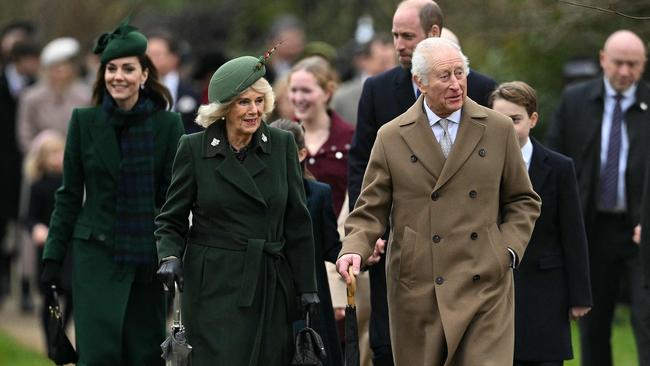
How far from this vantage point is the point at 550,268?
9016mm

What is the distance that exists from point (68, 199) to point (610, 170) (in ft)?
11.9

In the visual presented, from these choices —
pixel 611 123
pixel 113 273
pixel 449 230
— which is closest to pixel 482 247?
pixel 449 230

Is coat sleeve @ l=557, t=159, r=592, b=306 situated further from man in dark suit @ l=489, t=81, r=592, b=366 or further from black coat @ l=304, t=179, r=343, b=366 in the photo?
black coat @ l=304, t=179, r=343, b=366

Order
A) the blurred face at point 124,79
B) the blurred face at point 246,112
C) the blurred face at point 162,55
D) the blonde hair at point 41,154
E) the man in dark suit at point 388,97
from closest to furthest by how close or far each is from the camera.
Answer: the blurred face at point 246,112, the man in dark suit at point 388,97, the blurred face at point 124,79, the blurred face at point 162,55, the blonde hair at point 41,154

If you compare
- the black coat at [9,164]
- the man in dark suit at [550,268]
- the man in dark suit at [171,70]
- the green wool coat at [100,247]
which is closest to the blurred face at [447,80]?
the man in dark suit at [550,268]

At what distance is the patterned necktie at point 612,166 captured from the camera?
1086 cm

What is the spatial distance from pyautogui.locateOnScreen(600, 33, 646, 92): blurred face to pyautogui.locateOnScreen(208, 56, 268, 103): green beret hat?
3.37 m

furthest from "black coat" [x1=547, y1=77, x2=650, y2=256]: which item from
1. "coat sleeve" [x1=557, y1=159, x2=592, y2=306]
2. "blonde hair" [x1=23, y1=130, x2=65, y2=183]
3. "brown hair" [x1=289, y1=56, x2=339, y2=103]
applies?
"blonde hair" [x1=23, y1=130, x2=65, y2=183]

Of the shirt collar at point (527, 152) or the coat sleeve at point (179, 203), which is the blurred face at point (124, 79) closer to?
the coat sleeve at point (179, 203)

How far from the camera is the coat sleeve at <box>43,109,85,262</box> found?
948 cm

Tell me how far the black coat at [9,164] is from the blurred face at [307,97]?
7235 mm

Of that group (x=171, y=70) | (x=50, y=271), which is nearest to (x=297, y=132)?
(x=50, y=271)

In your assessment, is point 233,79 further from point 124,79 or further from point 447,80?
point 124,79

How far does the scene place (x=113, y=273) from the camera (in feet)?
31.2
